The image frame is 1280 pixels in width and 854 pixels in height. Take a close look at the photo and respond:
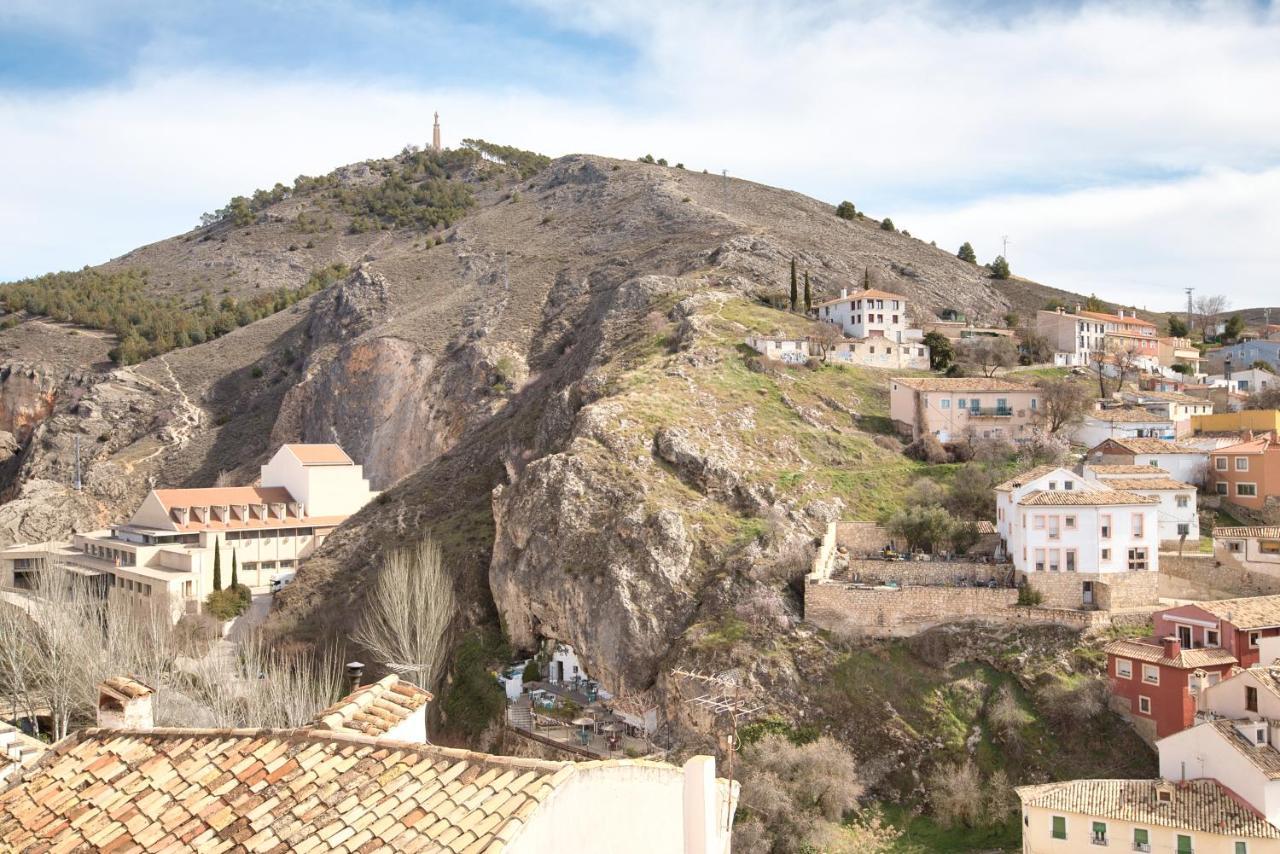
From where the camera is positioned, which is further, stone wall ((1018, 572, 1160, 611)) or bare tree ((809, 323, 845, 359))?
bare tree ((809, 323, 845, 359))

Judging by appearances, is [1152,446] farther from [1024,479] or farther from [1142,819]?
[1142,819]

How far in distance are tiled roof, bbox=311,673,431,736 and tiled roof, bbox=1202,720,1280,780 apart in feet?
86.1

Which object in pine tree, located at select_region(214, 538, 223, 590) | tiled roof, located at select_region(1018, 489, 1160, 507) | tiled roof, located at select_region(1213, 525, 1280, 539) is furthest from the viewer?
pine tree, located at select_region(214, 538, 223, 590)

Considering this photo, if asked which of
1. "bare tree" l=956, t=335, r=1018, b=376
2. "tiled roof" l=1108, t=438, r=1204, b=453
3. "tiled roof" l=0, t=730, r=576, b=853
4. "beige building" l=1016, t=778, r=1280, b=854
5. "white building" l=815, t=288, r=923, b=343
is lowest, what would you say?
"beige building" l=1016, t=778, r=1280, b=854

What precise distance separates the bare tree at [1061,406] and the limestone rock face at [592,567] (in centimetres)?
2253

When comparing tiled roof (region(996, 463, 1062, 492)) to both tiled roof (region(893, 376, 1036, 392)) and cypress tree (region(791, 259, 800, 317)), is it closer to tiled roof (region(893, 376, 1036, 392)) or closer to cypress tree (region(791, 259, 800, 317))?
tiled roof (region(893, 376, 1036, 392))

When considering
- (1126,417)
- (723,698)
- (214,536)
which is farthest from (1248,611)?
(214,536)

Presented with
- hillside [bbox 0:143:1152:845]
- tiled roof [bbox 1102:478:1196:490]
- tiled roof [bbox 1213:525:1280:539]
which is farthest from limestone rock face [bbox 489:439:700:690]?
tiled roof [bbox 1213:525:1280:539]

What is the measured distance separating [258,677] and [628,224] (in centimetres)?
6326

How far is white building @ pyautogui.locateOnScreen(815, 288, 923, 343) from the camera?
70500 mm

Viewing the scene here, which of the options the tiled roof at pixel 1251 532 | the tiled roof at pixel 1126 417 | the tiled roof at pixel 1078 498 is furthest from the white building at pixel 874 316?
the tiled roof at pixel 1251 532

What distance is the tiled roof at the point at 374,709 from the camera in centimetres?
1086

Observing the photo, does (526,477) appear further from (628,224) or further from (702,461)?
(628,224)

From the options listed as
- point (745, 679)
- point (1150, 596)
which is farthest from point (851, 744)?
point (1150, 596)
